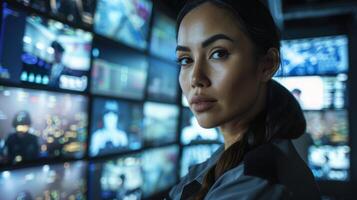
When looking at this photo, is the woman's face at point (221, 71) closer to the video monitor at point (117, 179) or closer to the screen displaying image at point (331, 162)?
Answer: the video monitor at point (117, 179)

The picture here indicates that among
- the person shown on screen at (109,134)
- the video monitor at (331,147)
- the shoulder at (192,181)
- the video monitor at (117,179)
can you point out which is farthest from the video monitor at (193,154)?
the shoulder at (192,181)

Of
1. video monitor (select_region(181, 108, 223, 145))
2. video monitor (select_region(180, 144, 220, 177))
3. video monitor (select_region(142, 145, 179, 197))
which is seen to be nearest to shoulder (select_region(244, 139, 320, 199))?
video monitor (select_region(142, 145, 179, 197))

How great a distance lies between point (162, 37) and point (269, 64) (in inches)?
93.6

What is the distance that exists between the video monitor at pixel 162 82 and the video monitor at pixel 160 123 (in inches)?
3.2

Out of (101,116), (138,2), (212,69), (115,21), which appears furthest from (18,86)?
(138,2)

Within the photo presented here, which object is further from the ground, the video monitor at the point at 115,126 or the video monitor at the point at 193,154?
the video monitor at the point at 115,126

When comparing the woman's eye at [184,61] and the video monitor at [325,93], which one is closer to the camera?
the woman's eye at [184,61]

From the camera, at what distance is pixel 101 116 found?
2104mm

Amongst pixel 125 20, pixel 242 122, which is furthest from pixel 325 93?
pixel 242 122

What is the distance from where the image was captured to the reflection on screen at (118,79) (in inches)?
81.8

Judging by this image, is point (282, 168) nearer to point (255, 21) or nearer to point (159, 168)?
point (255, 21)

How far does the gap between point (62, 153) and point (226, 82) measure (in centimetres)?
135

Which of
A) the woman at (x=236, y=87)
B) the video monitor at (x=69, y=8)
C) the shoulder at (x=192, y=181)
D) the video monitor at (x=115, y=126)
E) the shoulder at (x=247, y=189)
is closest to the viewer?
the shoulder at (x=247, y=189)

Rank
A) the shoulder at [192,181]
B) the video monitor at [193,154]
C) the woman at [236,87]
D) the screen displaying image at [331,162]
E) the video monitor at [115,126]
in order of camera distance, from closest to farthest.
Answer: the woman at [236,87]
the shoulder at [192,181]
the video monitor at [115,126]
the video monitor at [193,154]
the screen displaying image at [331,162]
